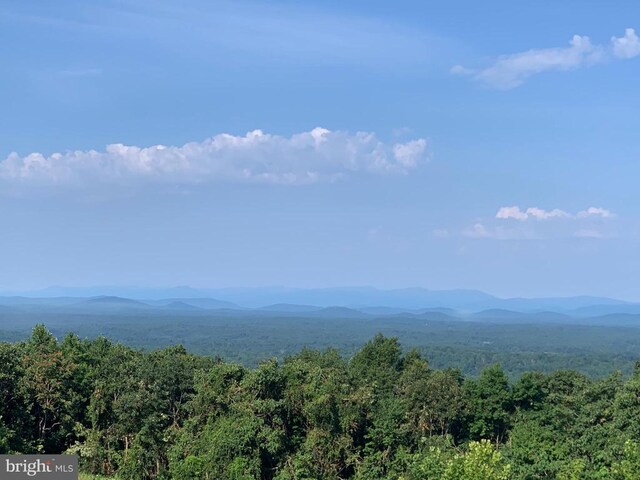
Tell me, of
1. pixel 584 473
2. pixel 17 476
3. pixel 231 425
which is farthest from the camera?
pixel 231 425

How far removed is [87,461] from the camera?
26188mm

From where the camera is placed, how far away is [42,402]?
89.0 feet

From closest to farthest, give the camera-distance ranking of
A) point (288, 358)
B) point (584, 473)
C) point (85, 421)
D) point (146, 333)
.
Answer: point (584, 473) < point (85, 421) < point (288, 358) < point (146, 333)

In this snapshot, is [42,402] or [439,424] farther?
[439,424]

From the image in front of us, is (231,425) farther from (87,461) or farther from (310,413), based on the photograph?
(87,461)

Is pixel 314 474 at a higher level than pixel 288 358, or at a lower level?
lower

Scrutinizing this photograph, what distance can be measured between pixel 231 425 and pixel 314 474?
12.3 ft

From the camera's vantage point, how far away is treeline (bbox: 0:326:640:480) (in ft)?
80.8

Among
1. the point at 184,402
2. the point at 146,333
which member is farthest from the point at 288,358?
the point at 146,333

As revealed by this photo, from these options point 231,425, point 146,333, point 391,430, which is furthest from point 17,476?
point 146,333

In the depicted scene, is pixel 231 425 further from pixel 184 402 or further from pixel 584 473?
pixel 584 473

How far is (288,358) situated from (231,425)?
8562mm

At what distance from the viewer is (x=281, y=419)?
26578 mm

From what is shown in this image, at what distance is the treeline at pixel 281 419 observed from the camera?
24625 mm
